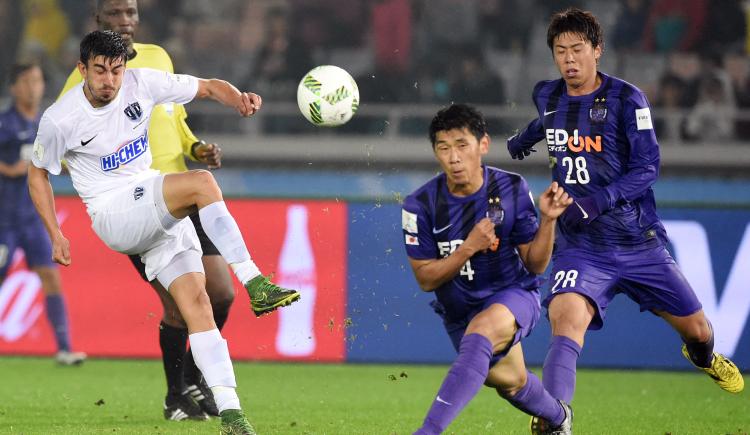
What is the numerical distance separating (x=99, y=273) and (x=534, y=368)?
12.3 ft

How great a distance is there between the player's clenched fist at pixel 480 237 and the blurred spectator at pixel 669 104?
8213 millimetres

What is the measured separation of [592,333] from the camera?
372 inches

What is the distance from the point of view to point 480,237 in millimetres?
4945

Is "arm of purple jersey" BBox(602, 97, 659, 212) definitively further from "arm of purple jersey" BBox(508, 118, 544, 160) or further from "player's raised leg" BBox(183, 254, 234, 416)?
"player's raised leg" BBox(183, 254, 234, 416)

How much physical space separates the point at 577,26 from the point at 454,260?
1.40m

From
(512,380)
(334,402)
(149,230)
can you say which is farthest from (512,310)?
(334,402)

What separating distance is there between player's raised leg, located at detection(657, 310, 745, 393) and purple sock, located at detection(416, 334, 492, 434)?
1555 millimetres

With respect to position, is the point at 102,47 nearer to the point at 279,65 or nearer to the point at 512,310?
the point at 512,310

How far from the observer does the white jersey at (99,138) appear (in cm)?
566

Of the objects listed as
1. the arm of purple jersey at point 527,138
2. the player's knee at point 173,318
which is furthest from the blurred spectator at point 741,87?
the player's knee at point 173,318

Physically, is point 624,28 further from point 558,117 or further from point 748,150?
point 558,117

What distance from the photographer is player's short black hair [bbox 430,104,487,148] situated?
5.09m

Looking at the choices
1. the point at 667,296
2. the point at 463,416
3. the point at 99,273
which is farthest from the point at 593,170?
the point at 99,273

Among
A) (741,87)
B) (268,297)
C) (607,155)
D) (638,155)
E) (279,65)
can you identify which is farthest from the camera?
(279,65)
